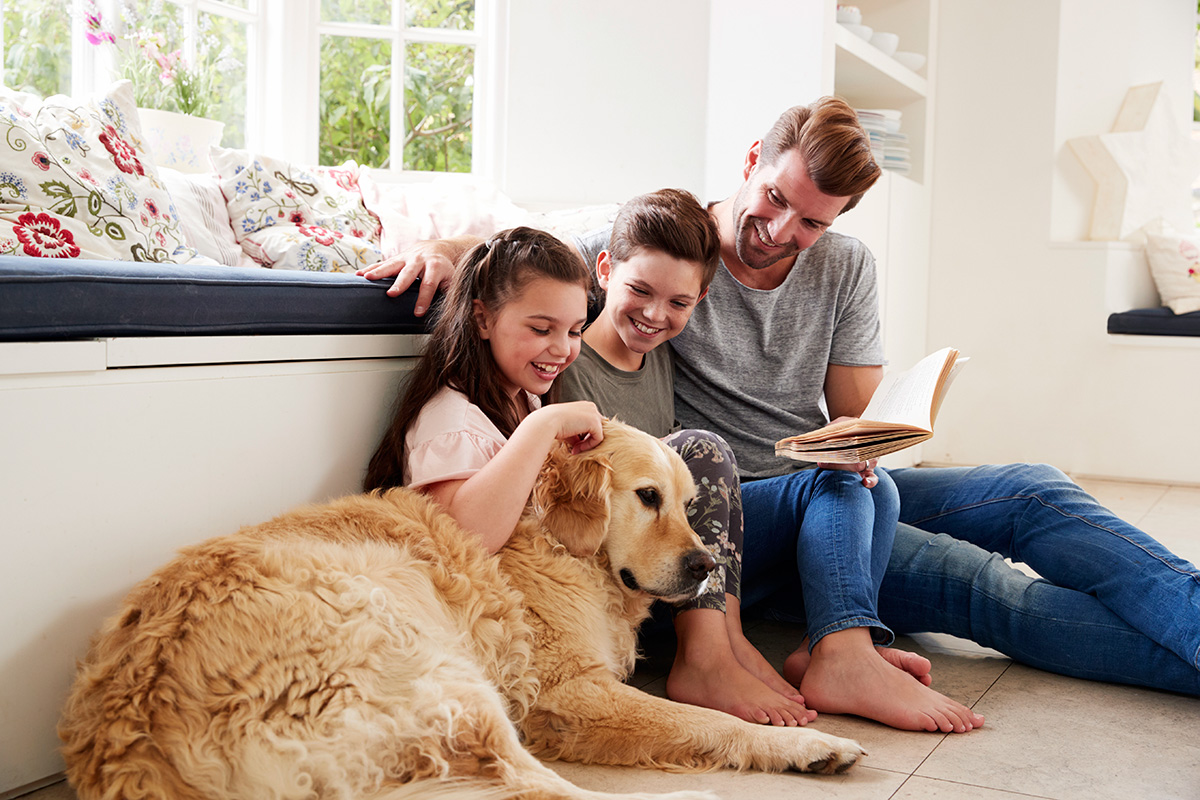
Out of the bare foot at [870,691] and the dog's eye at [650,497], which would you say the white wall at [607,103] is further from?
the bare foot at [870,691]

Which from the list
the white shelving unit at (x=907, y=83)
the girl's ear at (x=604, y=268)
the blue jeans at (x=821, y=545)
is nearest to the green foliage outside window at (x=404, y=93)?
the white shelving unit at (x=907, y=83)

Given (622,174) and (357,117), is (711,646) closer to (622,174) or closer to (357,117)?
(622,174)

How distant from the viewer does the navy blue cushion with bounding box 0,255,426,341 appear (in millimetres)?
1268

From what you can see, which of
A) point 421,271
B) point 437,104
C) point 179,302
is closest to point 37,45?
point 437,104

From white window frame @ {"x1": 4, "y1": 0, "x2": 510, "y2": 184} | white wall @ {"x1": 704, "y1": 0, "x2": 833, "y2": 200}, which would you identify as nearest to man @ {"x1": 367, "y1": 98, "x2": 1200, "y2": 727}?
white wall @ {"x1": 704, "y1": 0, "x2": 833, "y2": 200}

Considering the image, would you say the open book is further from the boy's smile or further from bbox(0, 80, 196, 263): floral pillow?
bbox(0, 80, 196, 263): floral pillow

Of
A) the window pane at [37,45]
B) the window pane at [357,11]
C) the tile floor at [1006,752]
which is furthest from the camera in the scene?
the window pane at [357,11]

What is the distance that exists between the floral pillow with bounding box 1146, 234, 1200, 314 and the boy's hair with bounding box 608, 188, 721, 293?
11.3ft

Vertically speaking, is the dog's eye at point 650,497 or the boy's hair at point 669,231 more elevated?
the boy's hair at point 669,231

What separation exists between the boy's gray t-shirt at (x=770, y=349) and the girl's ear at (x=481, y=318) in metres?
0.52

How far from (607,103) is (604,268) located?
204cm

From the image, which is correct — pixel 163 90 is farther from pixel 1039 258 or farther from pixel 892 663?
pixel 1039 258

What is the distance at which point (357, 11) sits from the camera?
12.5 feet

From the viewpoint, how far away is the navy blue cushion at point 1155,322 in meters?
4.37
